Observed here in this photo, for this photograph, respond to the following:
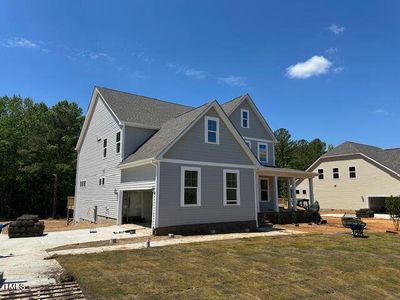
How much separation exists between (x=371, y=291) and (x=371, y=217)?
1034 inches

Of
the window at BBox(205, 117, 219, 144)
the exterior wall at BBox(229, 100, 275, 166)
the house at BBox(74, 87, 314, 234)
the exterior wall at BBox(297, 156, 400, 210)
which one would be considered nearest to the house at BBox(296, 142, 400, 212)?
the exterior wall at BBox(297, 156, 400, 210)

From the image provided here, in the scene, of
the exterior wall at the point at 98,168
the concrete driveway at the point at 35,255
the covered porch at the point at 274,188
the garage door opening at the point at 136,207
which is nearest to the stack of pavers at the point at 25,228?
the concrete driveway at the point at 35,255

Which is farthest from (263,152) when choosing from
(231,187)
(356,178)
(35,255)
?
(35,255)

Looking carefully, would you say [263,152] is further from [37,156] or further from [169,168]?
[37,156]

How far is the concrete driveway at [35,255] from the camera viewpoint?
7.36 meters

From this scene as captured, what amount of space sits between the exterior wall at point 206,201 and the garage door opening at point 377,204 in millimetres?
23907

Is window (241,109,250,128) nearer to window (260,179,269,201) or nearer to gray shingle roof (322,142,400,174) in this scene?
window (260,179,269,201)

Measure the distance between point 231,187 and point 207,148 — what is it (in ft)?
8.75

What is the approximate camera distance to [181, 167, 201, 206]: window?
51.8 feet

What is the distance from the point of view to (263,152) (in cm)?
2692

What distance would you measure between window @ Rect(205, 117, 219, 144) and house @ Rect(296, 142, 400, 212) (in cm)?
2431

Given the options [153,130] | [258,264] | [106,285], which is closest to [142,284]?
[106,285]

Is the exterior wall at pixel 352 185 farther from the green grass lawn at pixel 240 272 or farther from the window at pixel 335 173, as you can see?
the green grass lawn at pixel 240 272

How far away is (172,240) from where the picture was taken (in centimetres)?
1364
